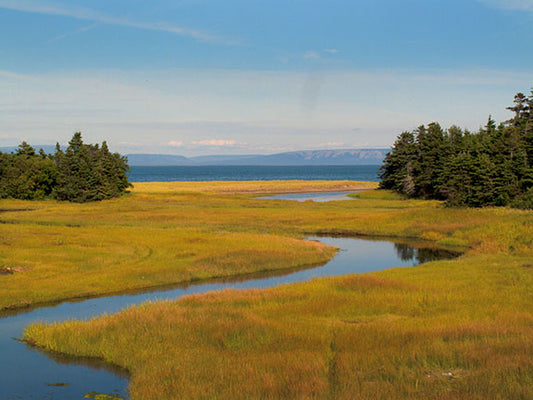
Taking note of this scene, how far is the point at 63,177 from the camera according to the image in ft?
322

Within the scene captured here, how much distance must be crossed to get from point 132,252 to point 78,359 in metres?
22.4

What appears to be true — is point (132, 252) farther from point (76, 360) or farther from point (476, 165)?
point (476, 165)

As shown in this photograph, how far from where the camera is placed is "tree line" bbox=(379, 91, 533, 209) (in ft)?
238

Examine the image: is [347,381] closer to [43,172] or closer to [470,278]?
[470,278]

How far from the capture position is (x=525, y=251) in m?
39.3

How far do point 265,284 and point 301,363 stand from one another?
17458mm

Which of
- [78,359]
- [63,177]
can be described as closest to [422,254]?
[78,359]

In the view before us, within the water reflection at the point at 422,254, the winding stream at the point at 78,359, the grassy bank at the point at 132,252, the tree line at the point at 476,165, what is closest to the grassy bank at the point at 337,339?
the winding stream at the point at 78,359

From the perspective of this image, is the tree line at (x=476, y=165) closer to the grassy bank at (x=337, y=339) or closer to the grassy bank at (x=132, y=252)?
the grassy bank at (x=132, y=252)

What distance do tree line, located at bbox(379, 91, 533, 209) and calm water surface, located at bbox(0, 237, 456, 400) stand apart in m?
32.7

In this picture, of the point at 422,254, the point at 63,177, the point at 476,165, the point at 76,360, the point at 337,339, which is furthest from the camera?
the point at 63,177

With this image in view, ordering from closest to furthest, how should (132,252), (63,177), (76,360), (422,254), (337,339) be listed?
1. (337,339)
2. (76,360)
3. (132,252)
4. (422,254)
5. (63,177)

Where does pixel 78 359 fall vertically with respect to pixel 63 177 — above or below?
below

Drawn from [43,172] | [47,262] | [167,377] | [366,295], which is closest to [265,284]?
[366,295]
